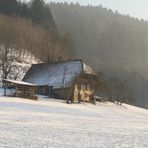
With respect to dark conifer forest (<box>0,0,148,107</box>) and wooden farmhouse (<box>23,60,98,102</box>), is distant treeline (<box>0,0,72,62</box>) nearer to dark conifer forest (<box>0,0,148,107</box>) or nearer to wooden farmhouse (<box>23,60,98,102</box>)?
dark conifer forest (<box>0,0,148,107</box>)

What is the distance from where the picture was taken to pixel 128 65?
14562 centimetres

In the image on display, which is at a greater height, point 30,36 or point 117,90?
point 30,36

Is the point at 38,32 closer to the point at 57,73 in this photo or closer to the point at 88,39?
the point at 57,73

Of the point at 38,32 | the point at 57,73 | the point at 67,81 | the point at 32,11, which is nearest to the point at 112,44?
the point at 32,11

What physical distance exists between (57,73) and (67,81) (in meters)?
3.79

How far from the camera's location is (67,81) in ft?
Answer: 219

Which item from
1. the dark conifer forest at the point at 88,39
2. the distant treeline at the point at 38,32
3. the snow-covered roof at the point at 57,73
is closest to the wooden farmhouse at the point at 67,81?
the snow-covered roof at the point at 57,73

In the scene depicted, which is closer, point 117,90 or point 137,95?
point 117,90

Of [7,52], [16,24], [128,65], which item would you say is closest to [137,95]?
[128,65]

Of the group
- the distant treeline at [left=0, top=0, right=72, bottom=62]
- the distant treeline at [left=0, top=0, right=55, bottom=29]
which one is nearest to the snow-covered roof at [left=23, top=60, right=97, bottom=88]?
the distant treeline at [left=0, top=0, right=72, bottom=62]

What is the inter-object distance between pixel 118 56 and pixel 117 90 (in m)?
63.1

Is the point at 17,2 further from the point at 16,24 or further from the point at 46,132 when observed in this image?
the point at 46,132

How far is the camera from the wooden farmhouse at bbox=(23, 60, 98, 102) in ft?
214

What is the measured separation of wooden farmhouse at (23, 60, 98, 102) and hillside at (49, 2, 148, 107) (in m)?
47.4
